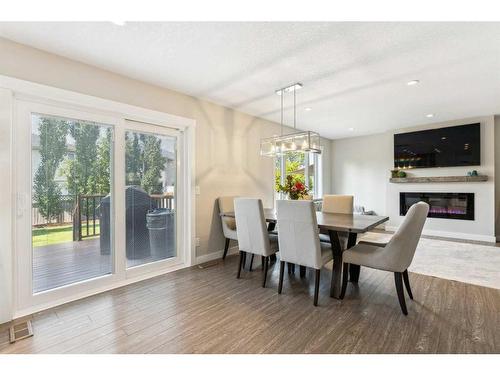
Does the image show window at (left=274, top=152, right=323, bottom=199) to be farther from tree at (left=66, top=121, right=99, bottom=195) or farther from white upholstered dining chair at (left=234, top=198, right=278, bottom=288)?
tree at (left=66, top=121, right=99, bottom=195)

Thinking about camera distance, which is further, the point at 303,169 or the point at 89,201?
the point at 303,169

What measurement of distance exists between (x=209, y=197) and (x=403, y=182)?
4.73m

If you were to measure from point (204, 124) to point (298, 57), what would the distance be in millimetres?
1755

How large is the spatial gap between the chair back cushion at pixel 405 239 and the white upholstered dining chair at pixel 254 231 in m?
1.21

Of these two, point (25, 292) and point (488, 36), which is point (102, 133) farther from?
point (488, 36)

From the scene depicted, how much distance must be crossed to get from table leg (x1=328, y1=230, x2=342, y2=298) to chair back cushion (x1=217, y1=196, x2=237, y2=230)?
1.64 metres

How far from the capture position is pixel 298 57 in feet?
8.32

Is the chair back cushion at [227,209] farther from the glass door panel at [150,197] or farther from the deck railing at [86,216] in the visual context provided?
the deck railing at [86,216]

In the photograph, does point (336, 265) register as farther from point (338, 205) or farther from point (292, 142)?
point (292, 142)

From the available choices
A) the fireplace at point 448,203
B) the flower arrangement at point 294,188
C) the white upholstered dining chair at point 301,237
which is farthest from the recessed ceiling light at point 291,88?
the fireplace at point 448,203

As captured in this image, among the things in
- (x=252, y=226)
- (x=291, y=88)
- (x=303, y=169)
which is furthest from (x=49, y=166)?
(x=303, y=169)

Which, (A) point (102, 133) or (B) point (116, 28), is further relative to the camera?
(A) point (102, 133)
